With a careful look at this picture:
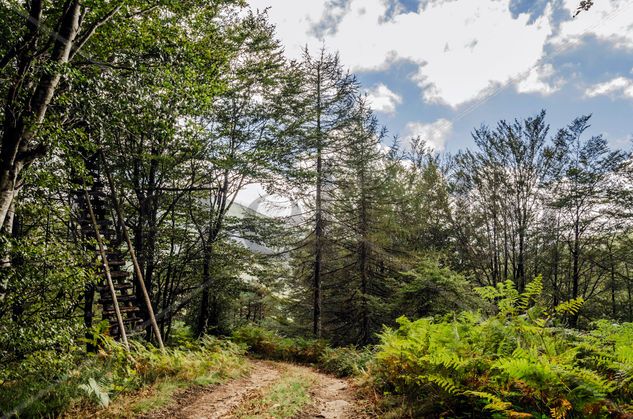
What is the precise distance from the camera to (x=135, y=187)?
11.9 metres

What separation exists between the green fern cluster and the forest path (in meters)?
0.91

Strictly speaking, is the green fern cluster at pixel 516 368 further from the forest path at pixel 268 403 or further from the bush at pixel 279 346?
the bush at pixel 279 346

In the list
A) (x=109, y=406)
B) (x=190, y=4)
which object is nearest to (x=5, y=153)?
(x=109, y=406)

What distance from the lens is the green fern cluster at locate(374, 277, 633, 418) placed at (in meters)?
2.83

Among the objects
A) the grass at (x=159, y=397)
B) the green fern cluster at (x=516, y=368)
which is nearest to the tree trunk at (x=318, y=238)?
the green fern cluster at (x=516, y=368)

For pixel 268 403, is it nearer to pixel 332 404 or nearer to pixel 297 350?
pixel 332 404

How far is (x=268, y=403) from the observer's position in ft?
16.1

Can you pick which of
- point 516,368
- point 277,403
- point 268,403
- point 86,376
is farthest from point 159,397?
point 516,368

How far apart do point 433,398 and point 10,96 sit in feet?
25.1

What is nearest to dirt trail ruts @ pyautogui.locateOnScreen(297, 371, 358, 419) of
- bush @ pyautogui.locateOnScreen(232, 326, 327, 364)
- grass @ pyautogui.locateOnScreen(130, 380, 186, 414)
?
grass @ pyautogui.locateOnScreen(130, 380, 186, 414)

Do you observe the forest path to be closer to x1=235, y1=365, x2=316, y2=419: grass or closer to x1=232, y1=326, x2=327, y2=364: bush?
x1=235, y1=365, x2=316, y2=419: grass

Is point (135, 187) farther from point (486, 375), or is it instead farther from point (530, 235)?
point (530, 235)

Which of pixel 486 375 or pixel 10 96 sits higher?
pixel 10 96

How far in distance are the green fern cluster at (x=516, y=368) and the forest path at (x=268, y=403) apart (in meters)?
0.91
